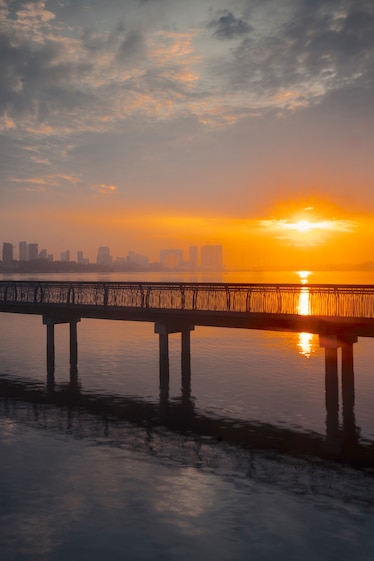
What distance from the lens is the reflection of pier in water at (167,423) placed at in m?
24.0

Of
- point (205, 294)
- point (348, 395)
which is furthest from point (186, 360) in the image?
point (348, 395)

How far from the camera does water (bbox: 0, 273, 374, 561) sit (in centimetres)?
1522

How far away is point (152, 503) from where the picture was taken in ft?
57.8

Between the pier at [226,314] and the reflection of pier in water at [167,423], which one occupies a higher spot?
the pier at [226,314]

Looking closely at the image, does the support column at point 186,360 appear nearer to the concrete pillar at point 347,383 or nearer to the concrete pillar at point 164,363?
the concrete pillar at point 164,363

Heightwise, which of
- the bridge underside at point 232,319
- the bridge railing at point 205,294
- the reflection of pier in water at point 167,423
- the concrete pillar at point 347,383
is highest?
the bridge railing at point 205,294

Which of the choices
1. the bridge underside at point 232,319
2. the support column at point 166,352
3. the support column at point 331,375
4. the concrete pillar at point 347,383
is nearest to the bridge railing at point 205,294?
the bridge underside at point 232,319

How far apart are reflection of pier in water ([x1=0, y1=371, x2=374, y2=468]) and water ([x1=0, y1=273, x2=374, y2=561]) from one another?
0.35 feet

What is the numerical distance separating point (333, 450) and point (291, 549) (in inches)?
388

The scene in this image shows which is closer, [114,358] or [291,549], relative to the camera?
[291,549]

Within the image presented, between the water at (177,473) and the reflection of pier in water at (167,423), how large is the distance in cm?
11

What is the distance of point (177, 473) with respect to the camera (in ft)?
66.4

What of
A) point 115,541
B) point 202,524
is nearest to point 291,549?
point 202,524

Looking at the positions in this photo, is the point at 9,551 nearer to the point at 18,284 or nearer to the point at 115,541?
the point at 115,541
